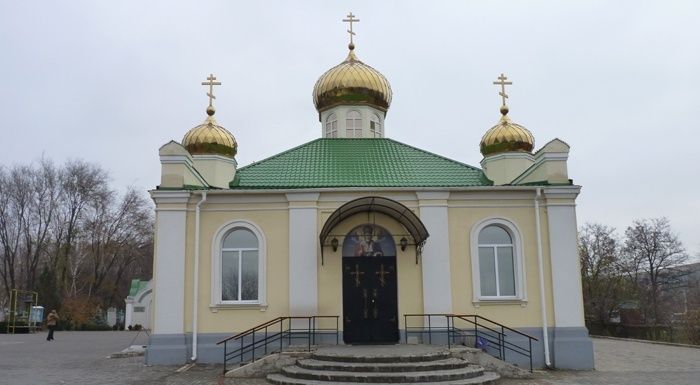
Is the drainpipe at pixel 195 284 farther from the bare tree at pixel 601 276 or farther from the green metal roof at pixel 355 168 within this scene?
the bare tree at pixel 601 276

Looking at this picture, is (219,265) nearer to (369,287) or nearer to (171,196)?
(171,196)

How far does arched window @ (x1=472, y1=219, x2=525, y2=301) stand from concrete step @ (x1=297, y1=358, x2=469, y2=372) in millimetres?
2764

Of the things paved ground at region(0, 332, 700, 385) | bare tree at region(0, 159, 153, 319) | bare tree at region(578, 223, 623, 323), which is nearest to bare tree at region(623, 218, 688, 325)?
bare tree at region(578, 223, 623, 323)

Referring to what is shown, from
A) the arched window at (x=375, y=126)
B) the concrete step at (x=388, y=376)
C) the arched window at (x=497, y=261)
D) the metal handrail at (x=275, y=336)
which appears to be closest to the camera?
the concrete step at (x=388, y=376)

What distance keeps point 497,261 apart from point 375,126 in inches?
261

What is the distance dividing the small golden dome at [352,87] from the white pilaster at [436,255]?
5538 mm

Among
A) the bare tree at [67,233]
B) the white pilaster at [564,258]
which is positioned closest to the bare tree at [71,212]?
the bare tree at [67,233]

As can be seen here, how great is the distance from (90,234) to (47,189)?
3.82 m

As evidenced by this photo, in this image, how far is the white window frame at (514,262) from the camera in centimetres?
1291

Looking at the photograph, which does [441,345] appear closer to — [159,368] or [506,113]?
[159,368]

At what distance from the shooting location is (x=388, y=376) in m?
9.89

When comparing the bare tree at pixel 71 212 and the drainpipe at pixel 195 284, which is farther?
the bare tree at pixel 71 212

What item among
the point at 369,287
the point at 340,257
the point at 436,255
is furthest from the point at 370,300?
the point at 436,255

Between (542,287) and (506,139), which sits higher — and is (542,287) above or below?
below
